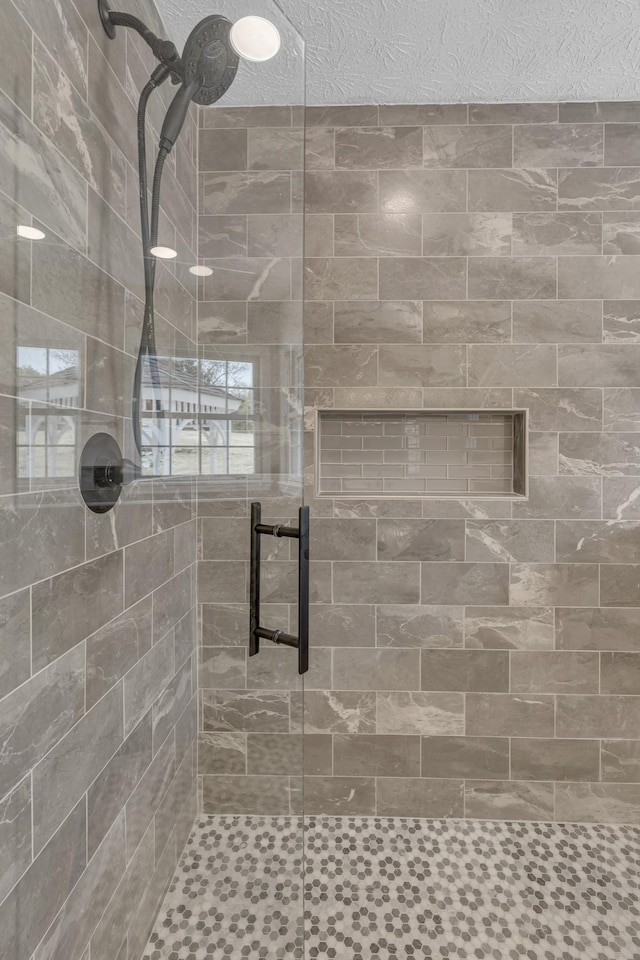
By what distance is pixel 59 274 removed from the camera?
74 centimetres

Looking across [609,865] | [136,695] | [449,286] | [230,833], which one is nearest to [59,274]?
[136,695]

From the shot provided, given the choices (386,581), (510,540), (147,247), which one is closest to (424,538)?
(386,581)

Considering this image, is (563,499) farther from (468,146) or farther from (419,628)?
(468,146)

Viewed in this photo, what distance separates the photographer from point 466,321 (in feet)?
6.02

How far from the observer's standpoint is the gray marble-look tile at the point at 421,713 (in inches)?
73.1

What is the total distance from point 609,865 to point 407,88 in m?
2.79

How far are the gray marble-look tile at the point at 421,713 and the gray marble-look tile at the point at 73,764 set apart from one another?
118cm

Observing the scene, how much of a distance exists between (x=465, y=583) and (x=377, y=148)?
1.70 metres

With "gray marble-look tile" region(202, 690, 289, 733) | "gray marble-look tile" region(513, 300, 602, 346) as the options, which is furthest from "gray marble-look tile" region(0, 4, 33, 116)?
"gray marble-look tile" region(513, 300, 602, 346)

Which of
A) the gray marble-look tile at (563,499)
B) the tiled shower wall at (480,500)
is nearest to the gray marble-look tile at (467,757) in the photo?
the tiled shower wall at (480,500)

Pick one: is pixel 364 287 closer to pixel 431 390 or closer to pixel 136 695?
pixel 431 390

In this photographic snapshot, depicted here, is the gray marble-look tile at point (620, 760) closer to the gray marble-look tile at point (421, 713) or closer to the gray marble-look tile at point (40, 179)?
the gray marble-look tile at point (421, 713)

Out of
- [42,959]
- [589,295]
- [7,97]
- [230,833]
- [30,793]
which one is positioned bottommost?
[42,959]

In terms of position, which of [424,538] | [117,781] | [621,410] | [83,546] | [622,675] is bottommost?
[622,675]
